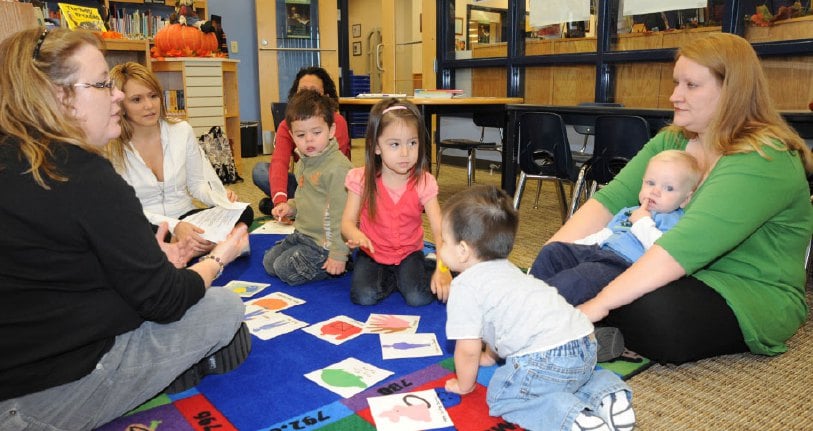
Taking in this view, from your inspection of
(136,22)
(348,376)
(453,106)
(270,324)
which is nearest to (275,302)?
(270,324)

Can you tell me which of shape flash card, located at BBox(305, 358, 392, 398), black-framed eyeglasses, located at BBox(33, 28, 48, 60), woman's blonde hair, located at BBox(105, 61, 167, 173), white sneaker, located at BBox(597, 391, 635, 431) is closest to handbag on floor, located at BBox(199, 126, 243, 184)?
woman's blonde hair, located at BBox(105, 61, 167, 173)

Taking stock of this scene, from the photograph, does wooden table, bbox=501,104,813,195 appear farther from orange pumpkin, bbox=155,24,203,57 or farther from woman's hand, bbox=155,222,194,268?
orange pumpkin, bbox=155,24,203,57

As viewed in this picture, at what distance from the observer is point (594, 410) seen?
56.9 inches

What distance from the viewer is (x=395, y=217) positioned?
7.88ft

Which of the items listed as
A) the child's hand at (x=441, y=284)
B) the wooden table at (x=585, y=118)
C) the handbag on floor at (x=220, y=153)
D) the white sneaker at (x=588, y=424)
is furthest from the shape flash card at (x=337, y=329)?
the handbag on floor at (x=220, y=153)

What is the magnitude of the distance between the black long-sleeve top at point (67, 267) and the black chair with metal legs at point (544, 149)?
2181 millimetres

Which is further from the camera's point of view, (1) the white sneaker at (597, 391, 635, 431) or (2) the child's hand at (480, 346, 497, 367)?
(2) the child's hand at (480, 346, 497, 367)

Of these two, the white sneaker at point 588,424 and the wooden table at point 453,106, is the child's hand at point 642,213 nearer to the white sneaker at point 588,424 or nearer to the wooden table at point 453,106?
the white sneaker at point 588,424

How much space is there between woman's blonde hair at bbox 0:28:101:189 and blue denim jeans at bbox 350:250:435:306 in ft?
4.15

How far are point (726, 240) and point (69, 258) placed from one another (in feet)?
5.37

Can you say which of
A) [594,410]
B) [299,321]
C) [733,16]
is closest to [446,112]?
[733,16]

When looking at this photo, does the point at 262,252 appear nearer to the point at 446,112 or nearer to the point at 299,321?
the point at 299,321

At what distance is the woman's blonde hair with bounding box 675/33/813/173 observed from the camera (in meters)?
1.70

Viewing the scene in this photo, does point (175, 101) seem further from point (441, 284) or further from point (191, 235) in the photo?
point (441, 284)
